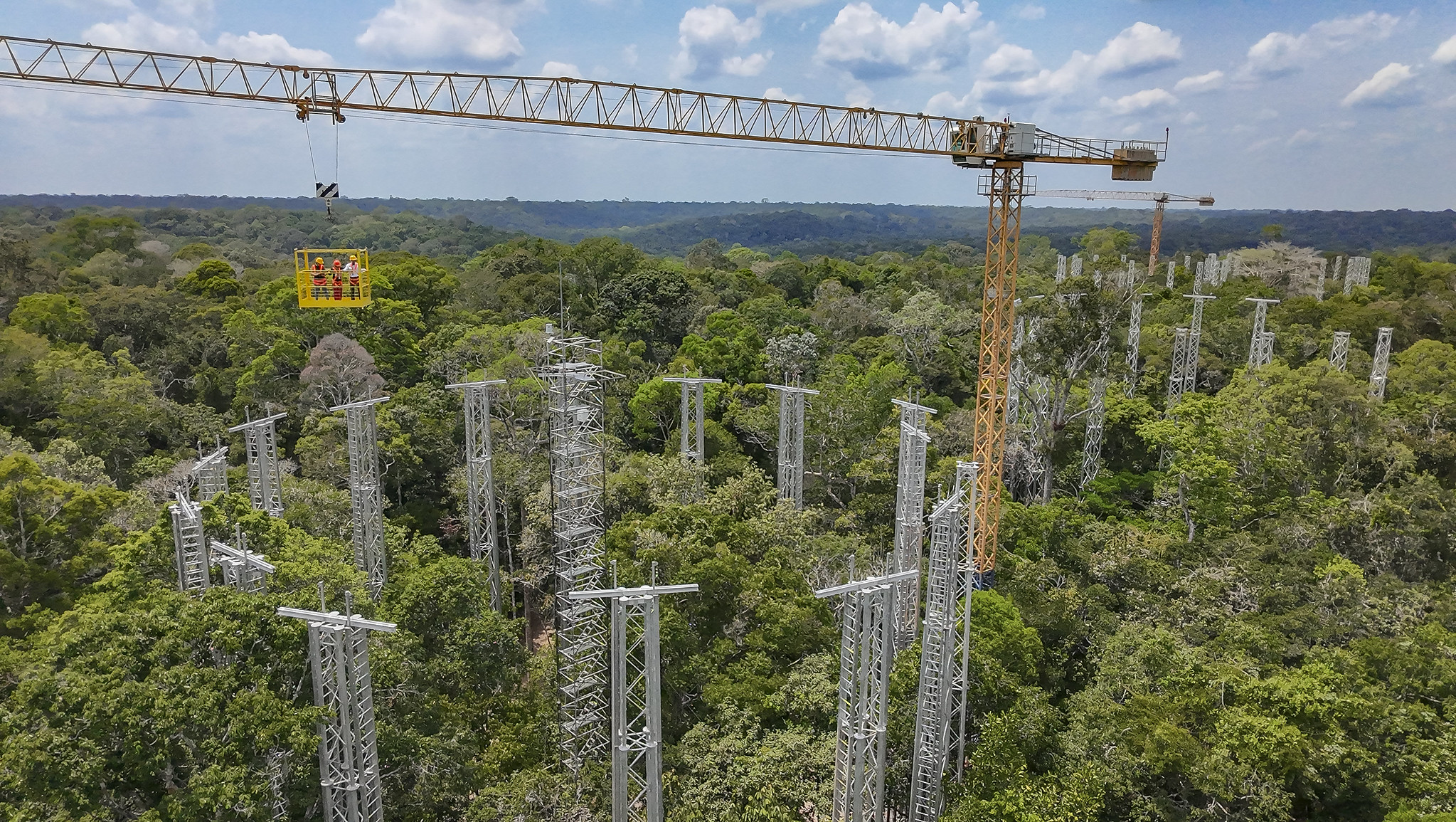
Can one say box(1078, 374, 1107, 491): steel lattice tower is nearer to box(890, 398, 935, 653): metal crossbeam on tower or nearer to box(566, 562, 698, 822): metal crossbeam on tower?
box(890, 398, 935, 653): metal crossbeam on tower

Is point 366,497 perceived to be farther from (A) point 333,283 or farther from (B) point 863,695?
(B) point 863,695

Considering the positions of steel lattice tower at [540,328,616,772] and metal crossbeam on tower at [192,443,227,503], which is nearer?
steel lattice tower at [540,328,616,772]

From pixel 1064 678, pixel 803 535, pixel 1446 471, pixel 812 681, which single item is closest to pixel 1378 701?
pixel 1064 678

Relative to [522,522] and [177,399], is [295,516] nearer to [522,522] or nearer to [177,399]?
[522,522]

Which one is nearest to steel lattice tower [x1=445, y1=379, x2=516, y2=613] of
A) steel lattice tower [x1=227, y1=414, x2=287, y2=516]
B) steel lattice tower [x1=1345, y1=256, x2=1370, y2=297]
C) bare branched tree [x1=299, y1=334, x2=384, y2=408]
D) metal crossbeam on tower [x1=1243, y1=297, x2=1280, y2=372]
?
steel lattice tower [x1=227, y1=414, x2=287, y2=516]

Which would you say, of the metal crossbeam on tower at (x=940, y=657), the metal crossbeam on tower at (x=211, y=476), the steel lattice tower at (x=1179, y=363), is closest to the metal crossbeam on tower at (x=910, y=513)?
the metal crossbeam on tower at (x=940, y=657)
